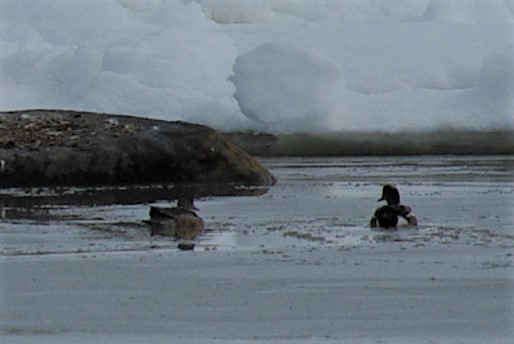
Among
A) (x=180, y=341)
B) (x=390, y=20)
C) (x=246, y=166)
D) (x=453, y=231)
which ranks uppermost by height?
(x=390, y=20)

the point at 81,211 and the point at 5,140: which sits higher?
the point at 5,140

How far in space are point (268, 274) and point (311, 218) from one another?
290cm

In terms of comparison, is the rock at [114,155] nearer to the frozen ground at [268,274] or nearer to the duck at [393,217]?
the frozen ground at [268,274]

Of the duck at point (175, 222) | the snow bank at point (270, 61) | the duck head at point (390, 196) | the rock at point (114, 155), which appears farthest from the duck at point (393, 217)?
the snow bank at point (270, 61)

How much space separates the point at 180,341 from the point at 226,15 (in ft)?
67.9

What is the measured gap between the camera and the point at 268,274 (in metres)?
7.89

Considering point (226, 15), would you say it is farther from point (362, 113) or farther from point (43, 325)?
point (43, 325)

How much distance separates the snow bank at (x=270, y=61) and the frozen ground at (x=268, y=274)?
6.78 metres

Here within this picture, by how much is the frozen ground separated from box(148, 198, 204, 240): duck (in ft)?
0.38

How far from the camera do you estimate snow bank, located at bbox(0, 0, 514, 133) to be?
19.2 metres

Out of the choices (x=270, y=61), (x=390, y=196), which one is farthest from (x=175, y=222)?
(x=270, y=61)

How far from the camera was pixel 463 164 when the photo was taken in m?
16.3

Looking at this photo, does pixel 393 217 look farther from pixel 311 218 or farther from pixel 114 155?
pixel 114 155

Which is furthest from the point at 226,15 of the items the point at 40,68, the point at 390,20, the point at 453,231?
the point at 453,231
